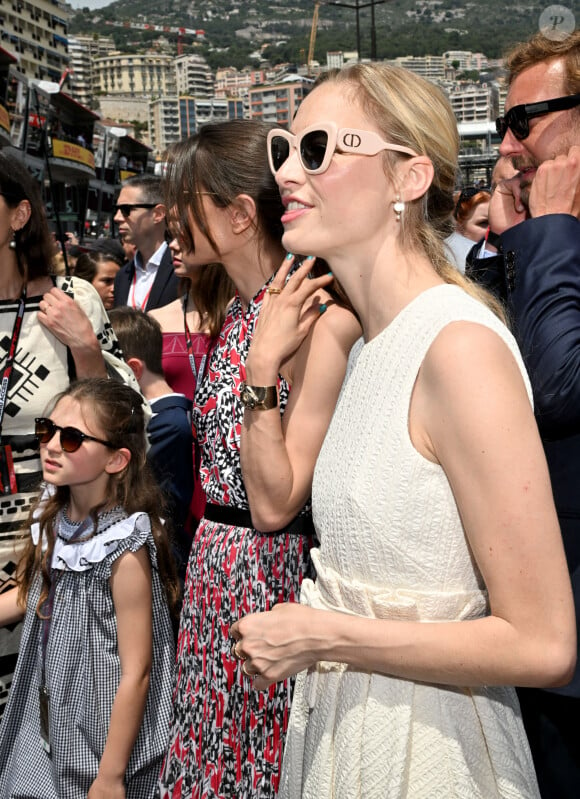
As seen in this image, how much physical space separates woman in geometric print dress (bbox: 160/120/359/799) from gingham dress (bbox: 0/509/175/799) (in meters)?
0.28

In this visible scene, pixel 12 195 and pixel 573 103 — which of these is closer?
pixel 573 103

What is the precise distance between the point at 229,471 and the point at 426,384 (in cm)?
106

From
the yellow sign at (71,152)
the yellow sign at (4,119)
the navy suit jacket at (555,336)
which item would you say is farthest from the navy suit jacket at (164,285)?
the yellow sign at (71,152)

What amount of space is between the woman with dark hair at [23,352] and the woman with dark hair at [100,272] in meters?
4.33

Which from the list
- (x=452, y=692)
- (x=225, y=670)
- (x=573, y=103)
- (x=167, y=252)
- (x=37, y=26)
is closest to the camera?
(x=452, y=692)

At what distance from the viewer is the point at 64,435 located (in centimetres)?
265

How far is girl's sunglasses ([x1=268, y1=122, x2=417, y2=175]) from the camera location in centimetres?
151

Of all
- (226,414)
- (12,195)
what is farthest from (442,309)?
(12,195)

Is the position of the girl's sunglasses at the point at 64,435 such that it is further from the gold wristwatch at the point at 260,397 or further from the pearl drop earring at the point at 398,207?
the pearl drop earring at the point at 398,207

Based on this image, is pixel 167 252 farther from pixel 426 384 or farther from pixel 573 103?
pixel 426 384

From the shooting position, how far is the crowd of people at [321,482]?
1294 mm

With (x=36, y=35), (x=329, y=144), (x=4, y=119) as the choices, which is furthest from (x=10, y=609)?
(x=36, y=35)

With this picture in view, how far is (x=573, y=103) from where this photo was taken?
73.1 inches

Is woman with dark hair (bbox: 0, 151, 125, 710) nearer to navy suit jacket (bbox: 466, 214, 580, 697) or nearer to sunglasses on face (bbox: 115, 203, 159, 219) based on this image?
navy suit jacket (bbox: 466, 214, 580, 697)
